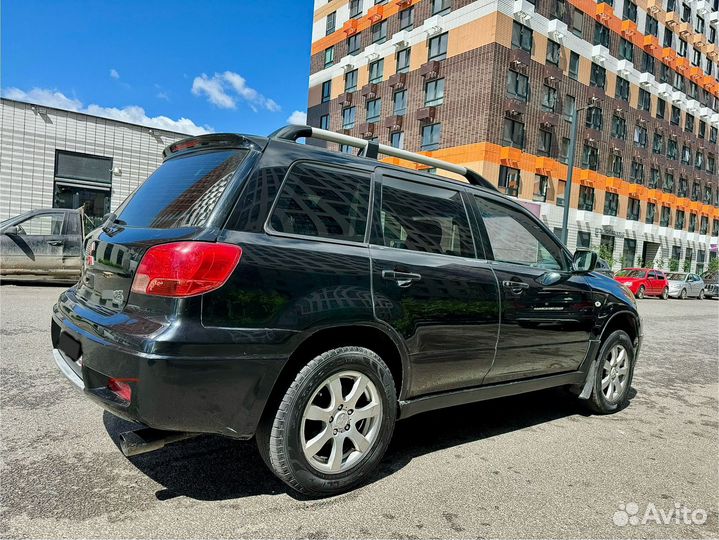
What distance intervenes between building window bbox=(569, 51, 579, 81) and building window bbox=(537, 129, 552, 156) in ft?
13.6

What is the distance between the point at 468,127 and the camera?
27953 mm

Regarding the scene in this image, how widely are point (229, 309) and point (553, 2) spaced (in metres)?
A: 33.9

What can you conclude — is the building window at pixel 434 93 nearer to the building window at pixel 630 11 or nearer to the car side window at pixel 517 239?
the building window at pixel 630 11

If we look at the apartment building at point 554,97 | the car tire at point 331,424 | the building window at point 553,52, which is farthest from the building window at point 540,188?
the car tire at point 331,424

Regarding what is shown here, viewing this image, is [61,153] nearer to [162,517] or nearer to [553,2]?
[162,517]

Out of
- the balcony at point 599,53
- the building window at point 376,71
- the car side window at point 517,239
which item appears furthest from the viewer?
the building window at point 376,71

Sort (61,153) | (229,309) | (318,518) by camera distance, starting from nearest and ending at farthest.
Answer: (229,309) → (318,518) → (61,153)

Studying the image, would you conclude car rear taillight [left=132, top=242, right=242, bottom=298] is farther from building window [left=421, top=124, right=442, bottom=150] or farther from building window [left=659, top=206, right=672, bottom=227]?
building window [left=659, top=206, right=672, bottom=227]

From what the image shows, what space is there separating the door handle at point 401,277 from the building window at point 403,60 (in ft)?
104

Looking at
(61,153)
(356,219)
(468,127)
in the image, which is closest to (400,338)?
(356,219)

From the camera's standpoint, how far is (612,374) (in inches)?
181

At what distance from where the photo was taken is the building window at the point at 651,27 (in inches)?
1481

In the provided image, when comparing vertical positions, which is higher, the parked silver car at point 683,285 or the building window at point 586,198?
the building window at point 586,198

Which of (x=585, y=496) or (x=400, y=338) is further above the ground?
(x=400, y=338)
